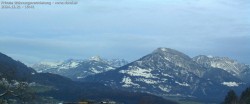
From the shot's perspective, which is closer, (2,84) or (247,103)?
(2,84)

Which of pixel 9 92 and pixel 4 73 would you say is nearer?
pixel 9 92

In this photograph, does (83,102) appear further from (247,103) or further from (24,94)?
(247,103)

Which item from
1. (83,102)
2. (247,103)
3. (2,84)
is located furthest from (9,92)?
(247,103)

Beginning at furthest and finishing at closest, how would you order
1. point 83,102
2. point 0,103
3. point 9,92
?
point 83,102 → point 0,103 → point 9,92

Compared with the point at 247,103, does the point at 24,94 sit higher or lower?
higher

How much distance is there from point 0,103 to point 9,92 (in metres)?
4.27

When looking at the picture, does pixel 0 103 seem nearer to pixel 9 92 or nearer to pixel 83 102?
pixel 9 92

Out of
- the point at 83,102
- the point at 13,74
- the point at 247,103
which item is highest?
the point at 13,74

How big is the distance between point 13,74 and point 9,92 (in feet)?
13.5

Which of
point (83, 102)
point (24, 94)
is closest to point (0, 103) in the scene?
point (24, 94)

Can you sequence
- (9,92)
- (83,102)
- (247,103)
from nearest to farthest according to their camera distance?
(9,92) → (83,102) → (247,103)

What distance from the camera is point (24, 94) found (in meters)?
59.2

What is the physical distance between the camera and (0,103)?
5812cm

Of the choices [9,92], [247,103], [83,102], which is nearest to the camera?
[9,92]
